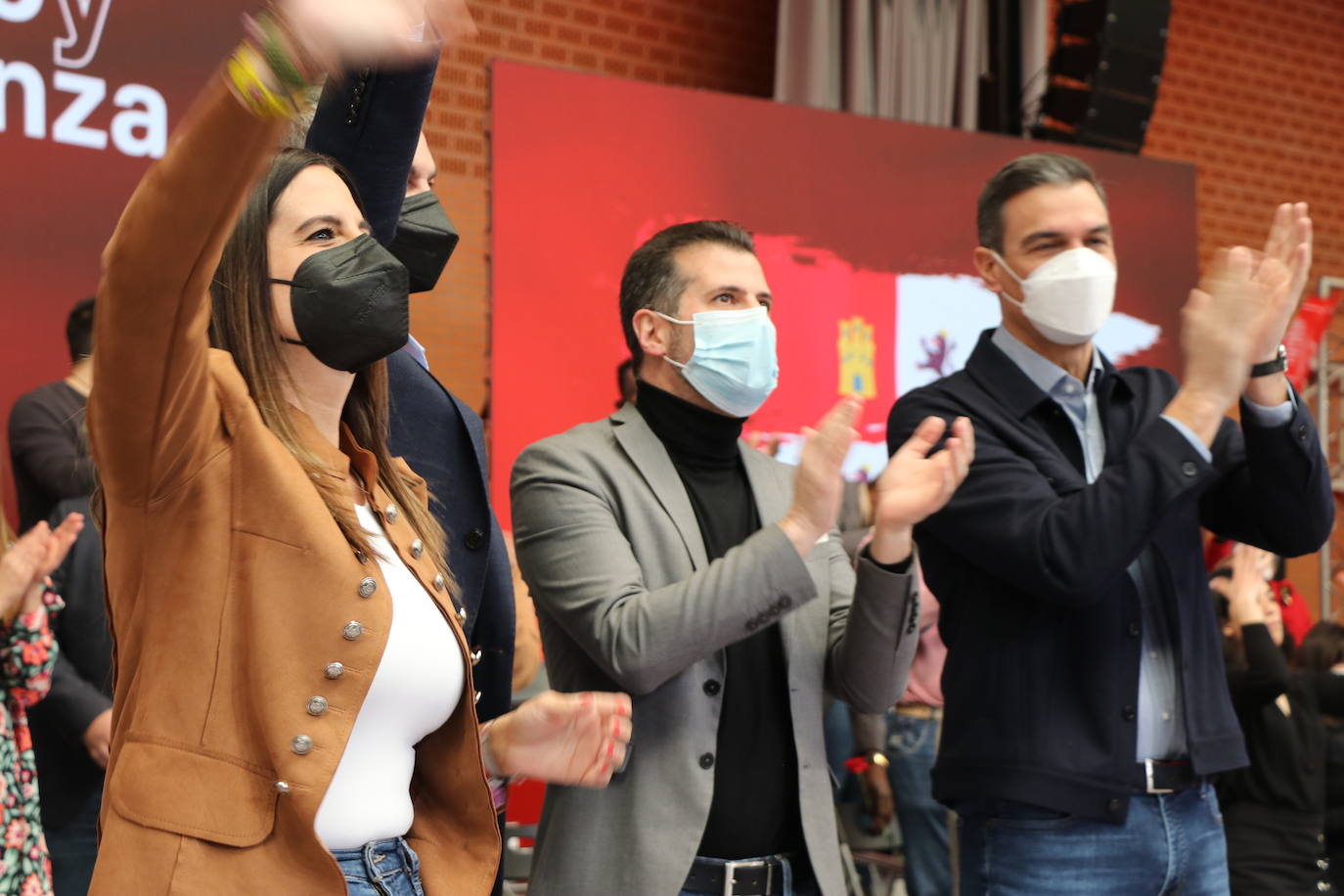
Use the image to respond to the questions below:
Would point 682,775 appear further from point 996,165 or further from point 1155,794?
point 996,165

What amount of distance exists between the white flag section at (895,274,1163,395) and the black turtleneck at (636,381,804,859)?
3793mm

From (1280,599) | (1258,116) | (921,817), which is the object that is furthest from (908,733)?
(1258,116)

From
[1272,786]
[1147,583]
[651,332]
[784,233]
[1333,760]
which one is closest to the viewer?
[1147,583]

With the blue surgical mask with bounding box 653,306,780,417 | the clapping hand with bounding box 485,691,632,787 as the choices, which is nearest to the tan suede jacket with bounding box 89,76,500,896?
the clapping hand with bounding box 485,691,632,787

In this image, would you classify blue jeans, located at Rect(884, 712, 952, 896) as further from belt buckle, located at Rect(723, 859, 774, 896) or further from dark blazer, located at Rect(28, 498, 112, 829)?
belt buckle, located at Rect(723, 859, 774, 896)

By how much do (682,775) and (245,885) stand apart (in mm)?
846

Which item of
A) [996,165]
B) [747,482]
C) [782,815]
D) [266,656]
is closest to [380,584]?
[266,656]

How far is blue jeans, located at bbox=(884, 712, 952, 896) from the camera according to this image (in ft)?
15.0

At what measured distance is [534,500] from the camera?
7.21 feet

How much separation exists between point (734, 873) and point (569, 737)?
0.59 metres

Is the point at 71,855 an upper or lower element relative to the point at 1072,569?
lower

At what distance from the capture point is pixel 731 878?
6.62 feet

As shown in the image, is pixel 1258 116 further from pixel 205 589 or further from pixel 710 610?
pixel 205 589

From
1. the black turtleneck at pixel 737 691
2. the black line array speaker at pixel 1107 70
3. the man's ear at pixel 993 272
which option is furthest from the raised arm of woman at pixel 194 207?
the black line array speaker at pixel 1107 70
